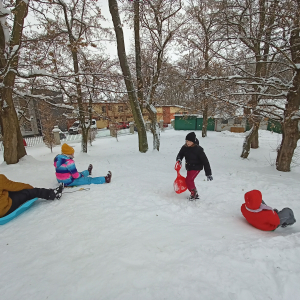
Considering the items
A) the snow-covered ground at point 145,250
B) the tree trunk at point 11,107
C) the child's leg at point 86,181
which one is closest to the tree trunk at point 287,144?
the snow-covered ground at point 145,250

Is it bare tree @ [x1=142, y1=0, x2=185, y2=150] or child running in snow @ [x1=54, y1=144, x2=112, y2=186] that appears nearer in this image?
child running in snow @ [x1=54, y1=144, x2=112, y2=186]

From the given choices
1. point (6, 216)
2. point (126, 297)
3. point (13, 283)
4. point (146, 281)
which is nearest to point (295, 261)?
point (146, 281)

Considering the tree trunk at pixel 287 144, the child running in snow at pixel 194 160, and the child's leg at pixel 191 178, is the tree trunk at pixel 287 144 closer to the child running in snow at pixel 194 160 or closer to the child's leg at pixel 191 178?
the child running in snow at pixel 194 160

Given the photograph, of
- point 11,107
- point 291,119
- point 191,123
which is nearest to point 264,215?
point 291,119

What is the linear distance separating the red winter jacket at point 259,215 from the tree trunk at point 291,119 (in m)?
4.58

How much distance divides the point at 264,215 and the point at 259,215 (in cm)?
8

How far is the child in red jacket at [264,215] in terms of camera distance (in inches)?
111

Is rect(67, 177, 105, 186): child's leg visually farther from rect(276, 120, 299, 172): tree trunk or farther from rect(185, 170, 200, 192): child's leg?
rect(276, 120, 299, 172): tree trunk

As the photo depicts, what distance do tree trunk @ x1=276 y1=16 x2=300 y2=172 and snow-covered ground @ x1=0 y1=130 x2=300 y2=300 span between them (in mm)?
3014

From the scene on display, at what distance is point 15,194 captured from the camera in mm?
3424

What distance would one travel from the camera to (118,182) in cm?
517

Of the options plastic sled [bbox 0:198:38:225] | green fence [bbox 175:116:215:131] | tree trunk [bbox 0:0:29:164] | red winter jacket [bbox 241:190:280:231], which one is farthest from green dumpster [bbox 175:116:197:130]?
plastic sled [bbox 0:198:38:225]

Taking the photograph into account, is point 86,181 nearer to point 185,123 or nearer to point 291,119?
point 291,119

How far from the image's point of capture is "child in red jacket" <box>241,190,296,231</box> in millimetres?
2814
